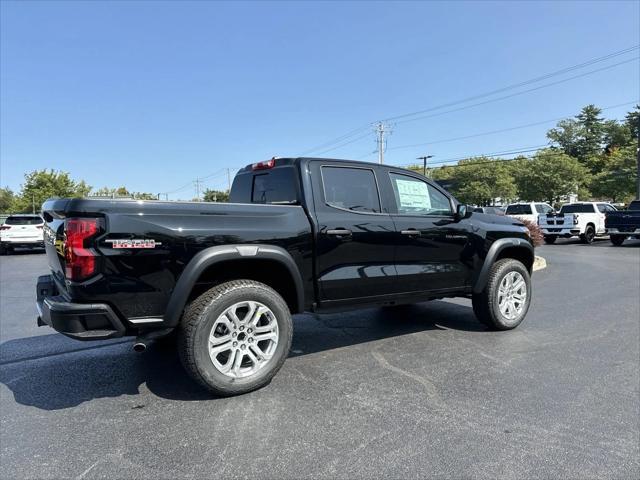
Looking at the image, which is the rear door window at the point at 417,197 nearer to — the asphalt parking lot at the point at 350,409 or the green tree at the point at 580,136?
the asphalt parking lot at the point at 350,409

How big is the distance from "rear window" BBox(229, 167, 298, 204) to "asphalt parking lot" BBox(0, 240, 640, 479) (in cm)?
157

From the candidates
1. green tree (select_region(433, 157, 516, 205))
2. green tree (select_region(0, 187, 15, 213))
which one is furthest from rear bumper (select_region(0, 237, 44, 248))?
green tree (select_region(0, 187, 15, 213))

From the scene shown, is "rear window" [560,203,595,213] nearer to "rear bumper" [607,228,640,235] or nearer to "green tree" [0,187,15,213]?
"rear bumper" [607,228,640,235]

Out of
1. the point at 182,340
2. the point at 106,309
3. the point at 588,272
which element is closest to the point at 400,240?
the point at 182,340

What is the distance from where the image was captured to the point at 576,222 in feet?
63.5

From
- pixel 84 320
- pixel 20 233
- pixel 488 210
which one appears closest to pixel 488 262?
pixel 84 320

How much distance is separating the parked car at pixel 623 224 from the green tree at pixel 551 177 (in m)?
31.7

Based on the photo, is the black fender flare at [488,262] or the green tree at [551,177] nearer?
the black fender flare at [488,262]

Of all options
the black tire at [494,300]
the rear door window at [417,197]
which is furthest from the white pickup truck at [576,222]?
the rear door window at [417,197]

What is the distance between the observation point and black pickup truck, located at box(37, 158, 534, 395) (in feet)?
9.82

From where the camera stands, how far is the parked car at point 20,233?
16.6 metres

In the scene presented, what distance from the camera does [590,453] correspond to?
8.86 feet

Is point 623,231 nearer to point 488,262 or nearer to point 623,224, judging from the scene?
point 623,224

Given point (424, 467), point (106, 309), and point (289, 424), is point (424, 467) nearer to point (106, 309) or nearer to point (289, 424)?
point (289, 424)
